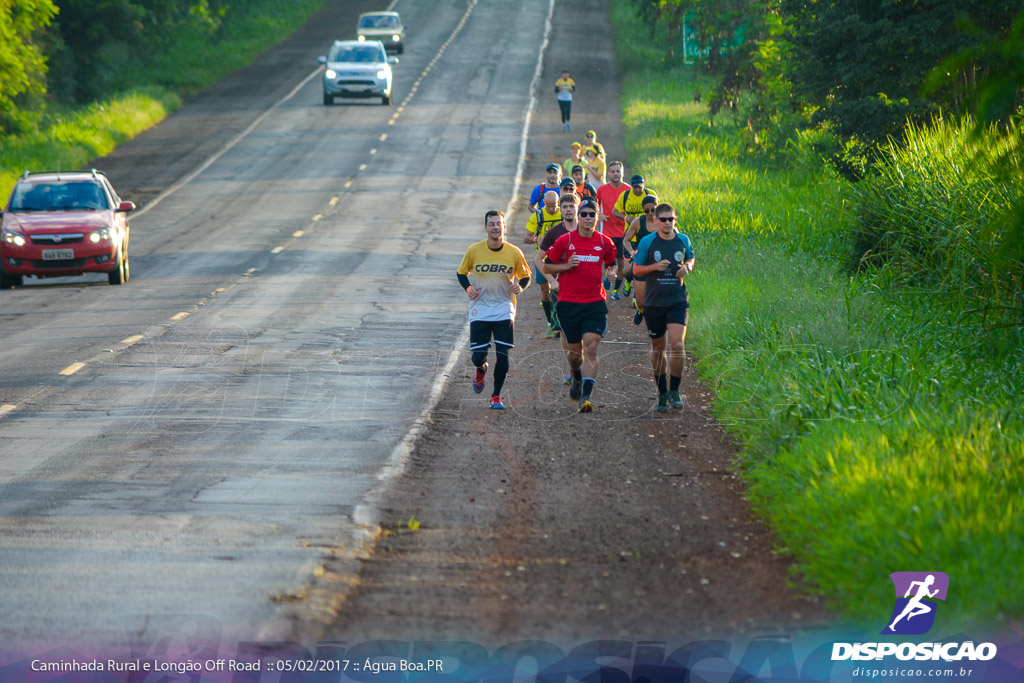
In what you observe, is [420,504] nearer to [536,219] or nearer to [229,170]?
[536,219]

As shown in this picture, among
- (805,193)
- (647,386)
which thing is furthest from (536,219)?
(805,193)

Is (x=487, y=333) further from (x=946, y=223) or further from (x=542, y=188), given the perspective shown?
(x=946, y=223)

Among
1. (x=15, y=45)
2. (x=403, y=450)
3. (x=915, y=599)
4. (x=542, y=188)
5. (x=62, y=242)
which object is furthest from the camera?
(x=15, y=45)

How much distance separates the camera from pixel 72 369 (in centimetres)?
1450

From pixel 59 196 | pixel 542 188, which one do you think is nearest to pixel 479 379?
pixel 542 188

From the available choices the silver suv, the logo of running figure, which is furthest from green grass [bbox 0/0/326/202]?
the logo of running figure

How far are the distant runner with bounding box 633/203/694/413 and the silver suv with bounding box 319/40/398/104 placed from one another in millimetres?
35863

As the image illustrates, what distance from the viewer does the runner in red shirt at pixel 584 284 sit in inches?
486

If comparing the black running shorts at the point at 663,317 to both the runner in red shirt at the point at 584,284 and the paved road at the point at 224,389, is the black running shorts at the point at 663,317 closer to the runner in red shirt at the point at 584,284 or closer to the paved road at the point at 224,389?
the runner in red shirt at the point at 584,284

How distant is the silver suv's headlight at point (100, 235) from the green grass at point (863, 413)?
10.4 metres

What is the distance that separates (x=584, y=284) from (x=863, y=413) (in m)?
3.65

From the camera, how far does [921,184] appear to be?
16172 mm

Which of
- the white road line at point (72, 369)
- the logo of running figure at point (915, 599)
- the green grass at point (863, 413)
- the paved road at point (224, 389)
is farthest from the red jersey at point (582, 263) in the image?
the logo of running figure at point (915, 599)

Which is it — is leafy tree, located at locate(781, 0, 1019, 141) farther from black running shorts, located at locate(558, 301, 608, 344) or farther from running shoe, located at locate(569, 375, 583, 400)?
running shoe, located at locate(569, 375, 583, 400)
